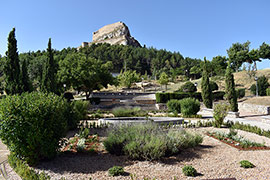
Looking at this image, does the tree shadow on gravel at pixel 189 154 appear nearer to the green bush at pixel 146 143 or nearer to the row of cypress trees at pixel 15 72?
the green bush at pixel 146 143

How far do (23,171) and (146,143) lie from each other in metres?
3.04

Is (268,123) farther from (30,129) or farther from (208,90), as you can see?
(30,129)

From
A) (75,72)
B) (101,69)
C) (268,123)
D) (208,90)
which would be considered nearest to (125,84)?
(101,69)

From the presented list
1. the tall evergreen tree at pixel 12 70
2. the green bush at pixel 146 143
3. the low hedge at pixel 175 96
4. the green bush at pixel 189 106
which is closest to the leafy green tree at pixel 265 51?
the low hedge at pixel 175 96

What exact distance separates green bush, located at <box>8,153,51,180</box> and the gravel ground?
0.15 m

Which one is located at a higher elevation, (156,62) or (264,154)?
(156,62)

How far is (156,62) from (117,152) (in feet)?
255

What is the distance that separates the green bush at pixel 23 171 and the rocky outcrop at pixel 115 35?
12358cm

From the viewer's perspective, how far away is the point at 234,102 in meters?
15.1

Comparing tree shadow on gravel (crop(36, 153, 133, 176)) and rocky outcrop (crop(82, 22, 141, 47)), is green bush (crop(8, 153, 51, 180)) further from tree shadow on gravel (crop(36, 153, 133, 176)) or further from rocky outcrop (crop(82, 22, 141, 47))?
rocky outcrop (crop(82, 22, 141, 47))

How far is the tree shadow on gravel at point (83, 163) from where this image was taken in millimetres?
4699

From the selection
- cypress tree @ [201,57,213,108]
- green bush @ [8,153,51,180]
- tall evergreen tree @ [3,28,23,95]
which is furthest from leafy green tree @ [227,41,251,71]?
green bush @ [8,153,51,180]

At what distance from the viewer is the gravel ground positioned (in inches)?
169

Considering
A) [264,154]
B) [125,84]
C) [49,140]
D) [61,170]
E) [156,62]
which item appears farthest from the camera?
[156,62]
